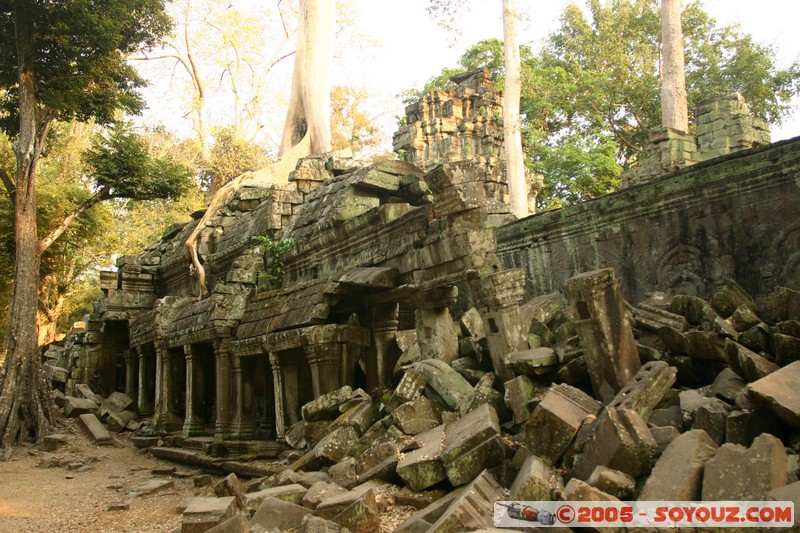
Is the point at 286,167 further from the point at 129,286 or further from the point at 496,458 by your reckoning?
the point at 496,458

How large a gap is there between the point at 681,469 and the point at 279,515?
265cm

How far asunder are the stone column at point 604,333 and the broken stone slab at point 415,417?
Result: 4.52 ft

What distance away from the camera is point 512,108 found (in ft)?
56.5

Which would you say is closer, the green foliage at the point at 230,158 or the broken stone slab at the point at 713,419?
the broken stone slab at the point at 713,419

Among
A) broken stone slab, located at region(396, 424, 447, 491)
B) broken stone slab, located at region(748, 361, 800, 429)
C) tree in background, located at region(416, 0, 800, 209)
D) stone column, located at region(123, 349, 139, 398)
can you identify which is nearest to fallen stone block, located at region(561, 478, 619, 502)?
broken stone slab, located at region(748, 361, 800, 429)

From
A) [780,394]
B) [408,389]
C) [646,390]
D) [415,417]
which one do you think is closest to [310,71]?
[408,389]

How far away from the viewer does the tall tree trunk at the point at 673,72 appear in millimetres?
15727

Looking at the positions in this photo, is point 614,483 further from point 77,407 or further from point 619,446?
point 77,407

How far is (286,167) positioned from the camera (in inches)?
585

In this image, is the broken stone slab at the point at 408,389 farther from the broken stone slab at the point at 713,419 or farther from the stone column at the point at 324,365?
the broken stone slab at the point at 713,419

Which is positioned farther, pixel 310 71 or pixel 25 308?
pixel 310 71

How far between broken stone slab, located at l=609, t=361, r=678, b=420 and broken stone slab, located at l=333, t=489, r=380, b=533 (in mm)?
1560

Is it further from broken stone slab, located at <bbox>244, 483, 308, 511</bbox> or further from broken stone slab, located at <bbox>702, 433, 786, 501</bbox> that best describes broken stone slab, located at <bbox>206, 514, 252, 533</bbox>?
broken stone slab, located at <bbox>702, 433, 786, 501</bbox>

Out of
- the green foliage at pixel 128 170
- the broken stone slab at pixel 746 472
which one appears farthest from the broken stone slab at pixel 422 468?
the green foliage at pixel 128 170
